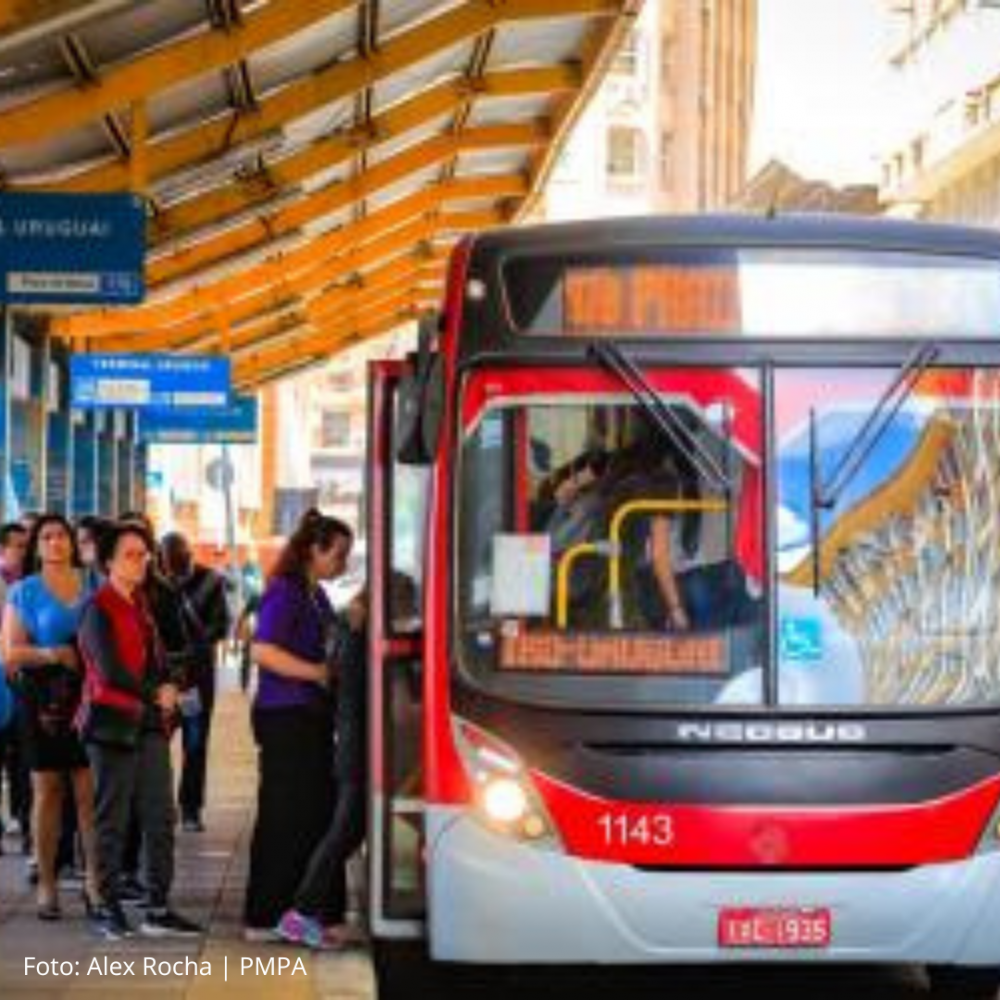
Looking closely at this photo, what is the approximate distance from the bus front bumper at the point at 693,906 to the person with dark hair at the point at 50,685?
113 inches

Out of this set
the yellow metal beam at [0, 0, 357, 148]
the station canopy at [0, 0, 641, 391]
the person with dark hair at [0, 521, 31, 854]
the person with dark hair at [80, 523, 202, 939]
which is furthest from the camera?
the station canopy at [0, 0, 641, 391]

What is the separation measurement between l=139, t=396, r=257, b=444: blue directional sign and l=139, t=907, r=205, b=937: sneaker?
1996 centimetres

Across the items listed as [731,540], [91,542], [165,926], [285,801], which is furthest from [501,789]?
[91,542]

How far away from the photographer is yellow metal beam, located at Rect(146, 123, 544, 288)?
25.5 metres

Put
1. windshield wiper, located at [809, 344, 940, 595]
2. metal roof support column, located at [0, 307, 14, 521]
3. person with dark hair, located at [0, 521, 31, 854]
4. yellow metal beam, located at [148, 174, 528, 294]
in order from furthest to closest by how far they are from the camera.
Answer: yellow metal beam, located at [148, 174, 528, 294] → metal roof support column, located at [0, 307, 14, 521] → person with dark hair, located at [0, 521, 31, 854] → windshield wiper, located at [809, 344, 940, 595]

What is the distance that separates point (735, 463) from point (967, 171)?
1219 inches

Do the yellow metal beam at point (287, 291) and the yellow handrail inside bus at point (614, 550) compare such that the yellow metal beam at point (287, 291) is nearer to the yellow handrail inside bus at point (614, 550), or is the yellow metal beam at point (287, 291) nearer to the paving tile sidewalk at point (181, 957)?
the paving tile sidewalk at point (181, 957)

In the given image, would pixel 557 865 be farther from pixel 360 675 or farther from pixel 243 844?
pixel 243 844

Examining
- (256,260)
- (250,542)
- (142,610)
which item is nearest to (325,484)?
(250,542)

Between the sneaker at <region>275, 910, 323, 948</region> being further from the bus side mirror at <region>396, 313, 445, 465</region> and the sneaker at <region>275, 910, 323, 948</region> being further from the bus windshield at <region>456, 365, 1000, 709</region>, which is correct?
the bus side mirror at <region>396, 313, 445, 465</region>

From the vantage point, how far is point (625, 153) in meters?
100

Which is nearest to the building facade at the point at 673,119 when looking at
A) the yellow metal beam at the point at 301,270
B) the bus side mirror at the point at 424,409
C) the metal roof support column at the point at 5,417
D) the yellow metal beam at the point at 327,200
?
the yellow metal beam at the point at 301,270

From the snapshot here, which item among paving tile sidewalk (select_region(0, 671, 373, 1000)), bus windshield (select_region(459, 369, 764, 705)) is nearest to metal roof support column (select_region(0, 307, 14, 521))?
paving tile sidewalk (select_region(0, 671, 373, 1000))

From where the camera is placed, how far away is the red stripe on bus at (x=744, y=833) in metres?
8.52
